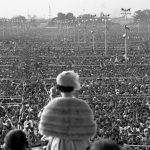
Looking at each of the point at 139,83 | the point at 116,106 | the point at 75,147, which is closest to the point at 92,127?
the point at 75,147

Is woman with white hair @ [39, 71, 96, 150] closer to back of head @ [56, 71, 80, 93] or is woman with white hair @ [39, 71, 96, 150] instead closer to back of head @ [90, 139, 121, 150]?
back of head @ [56, 71, 80, 93]

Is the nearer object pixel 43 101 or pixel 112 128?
pixel 112 128

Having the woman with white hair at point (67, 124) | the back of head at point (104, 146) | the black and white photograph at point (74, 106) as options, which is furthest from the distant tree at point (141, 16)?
the back of head at point (104, 146)

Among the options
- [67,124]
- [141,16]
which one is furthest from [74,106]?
[141,16]

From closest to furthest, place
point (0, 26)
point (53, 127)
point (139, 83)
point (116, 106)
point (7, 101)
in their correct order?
point (53, 127) < point (116, 106) < point (7, 101) < point (139, 83) < point (0, 26)

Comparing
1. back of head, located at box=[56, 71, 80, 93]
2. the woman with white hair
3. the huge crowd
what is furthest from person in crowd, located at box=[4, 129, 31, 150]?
the huge crowd

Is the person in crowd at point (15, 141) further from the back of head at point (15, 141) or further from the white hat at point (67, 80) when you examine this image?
the white hat at point (67, 80)

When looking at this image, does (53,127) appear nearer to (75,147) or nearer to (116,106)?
(75,147)

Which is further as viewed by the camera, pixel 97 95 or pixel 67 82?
pixel 97 95

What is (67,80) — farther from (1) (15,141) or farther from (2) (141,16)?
(2) (141,16)
